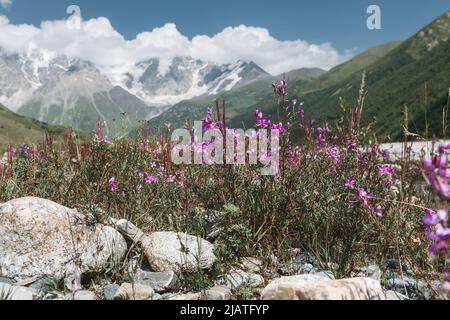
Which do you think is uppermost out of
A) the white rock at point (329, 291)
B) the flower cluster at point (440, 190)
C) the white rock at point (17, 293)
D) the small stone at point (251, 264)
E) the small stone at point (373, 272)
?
the flower cluster at point (440, 190)

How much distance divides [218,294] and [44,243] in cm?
199

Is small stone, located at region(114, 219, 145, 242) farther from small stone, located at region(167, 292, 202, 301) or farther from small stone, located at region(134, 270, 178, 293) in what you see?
small stone, located at region(167, 292, 202, 301)

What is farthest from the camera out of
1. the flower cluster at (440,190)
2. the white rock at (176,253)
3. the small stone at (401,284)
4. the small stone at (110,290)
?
the white rock at (176,253)

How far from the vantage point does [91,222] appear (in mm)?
4449

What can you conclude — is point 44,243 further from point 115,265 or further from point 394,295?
point 394,295

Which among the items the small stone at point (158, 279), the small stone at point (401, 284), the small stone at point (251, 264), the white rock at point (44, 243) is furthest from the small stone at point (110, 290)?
the small stone at point (401, 284)

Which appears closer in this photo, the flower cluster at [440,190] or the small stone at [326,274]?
the flower cluster at [440,190]

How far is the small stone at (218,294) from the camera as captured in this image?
11.5 feet

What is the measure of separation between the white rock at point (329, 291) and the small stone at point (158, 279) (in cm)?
119

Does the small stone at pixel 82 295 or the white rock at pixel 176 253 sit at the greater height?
the white rock at pixel 176 253

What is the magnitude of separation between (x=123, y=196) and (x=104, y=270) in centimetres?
152

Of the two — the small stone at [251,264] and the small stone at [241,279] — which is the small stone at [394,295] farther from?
the small stone at [251,264]
